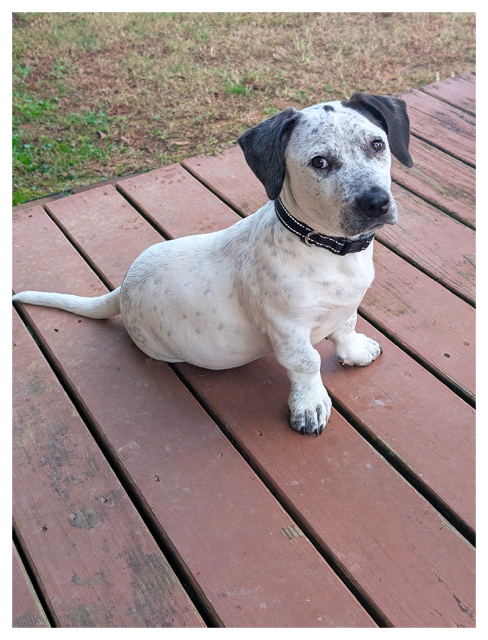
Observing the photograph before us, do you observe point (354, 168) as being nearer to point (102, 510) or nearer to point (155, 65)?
point (102, 510)

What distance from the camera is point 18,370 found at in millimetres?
2555

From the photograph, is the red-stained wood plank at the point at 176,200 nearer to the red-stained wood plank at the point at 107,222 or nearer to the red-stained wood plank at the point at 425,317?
the red-stained wood plank at the point at 107,222

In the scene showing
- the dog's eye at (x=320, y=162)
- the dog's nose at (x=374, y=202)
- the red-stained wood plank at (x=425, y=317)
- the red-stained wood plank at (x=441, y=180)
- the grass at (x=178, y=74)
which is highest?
the dog's eye at (x=320, y=162)

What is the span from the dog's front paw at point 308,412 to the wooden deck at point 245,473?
51 mm

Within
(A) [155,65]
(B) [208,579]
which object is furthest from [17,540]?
(A) [155,65]

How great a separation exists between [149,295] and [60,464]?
2.38 feet

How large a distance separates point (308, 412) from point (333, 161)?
94cm

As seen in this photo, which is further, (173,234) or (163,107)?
(163,107)

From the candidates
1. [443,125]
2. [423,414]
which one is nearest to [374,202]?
[423,414]

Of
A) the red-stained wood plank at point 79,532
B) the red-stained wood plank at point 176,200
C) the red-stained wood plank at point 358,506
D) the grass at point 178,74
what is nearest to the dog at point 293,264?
the red-stained wood plank at point 358,506

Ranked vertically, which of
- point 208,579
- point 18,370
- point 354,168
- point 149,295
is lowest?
point 208,579

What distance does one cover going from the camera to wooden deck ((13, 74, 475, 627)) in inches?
72.6

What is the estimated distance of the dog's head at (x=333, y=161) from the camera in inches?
69.6

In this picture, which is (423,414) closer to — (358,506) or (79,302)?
(358,506)
